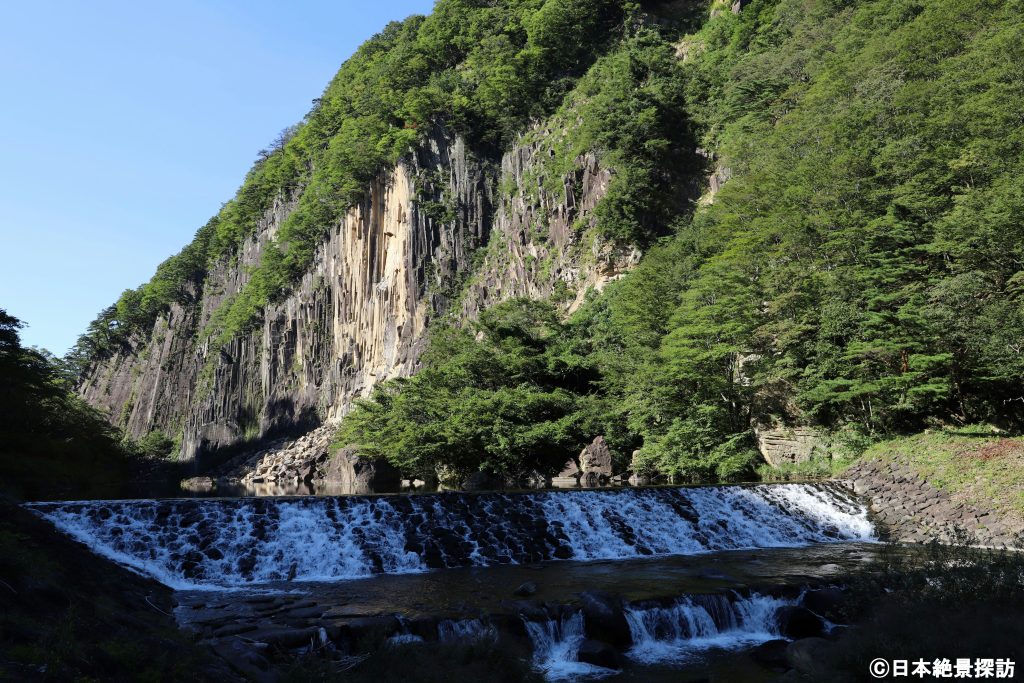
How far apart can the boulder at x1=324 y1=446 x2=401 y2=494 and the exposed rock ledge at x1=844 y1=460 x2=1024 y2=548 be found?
27006mm

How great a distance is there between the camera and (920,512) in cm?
1764

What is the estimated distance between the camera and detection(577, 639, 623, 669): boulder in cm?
931

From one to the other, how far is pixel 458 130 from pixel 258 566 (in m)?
60.8

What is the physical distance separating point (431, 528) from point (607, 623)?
7.59 meters

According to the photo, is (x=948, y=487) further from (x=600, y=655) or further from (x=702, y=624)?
(x=600, y=655)

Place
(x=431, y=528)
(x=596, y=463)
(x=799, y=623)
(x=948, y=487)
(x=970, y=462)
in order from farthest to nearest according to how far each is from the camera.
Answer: (x=596, y=463), (x=970, y=462), (x=948, y=487), (x=431, y=528), (x=799, y=623)

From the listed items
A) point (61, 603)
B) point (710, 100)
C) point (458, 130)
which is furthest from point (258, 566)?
point (458, 130)

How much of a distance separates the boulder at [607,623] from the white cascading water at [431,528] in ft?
19.4

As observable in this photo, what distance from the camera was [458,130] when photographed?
67875mm

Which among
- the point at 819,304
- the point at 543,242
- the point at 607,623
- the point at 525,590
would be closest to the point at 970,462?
the point at 819,304


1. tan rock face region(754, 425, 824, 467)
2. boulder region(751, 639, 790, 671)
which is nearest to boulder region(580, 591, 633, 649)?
boulder region(751, 639, 790, 671)

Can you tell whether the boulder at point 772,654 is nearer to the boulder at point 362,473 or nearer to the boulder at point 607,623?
the boulder at point 607,623

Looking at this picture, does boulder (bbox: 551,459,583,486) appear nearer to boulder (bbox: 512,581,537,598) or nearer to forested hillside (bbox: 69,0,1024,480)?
forested hillside (bbox: 69,0,1024,480)

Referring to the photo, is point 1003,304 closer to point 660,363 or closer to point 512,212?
point 660,363
